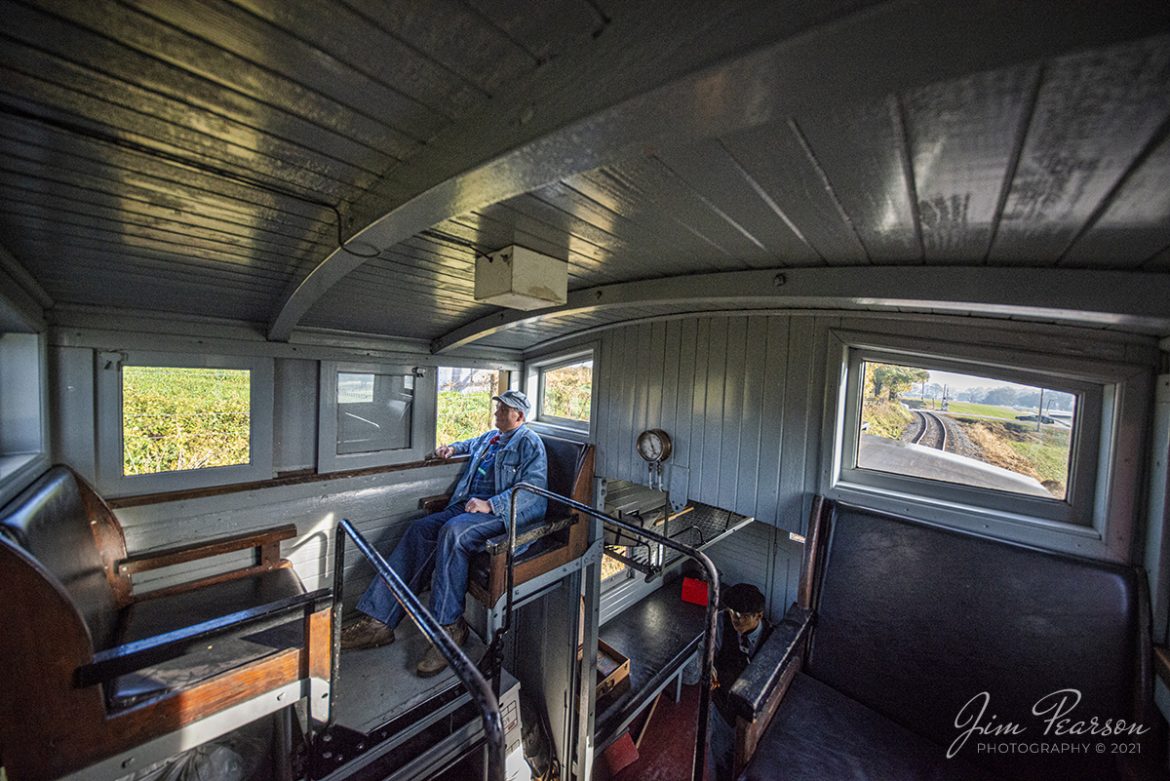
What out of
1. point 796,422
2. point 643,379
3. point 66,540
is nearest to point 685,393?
point 643,379

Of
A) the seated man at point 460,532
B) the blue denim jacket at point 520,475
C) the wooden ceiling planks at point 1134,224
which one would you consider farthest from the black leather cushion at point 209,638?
the wooden ceiling planks at point 1134,224

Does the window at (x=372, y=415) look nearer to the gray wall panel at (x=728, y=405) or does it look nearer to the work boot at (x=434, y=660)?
the work boot at (x=434, y=660)

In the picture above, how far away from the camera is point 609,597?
13.2ft

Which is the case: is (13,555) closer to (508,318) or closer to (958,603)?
(508,318)

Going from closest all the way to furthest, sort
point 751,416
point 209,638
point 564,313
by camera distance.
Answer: point 209,638
point 564,313
point 751,416

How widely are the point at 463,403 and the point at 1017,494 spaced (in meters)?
3.71

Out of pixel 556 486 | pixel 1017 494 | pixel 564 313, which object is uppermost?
pixel 564 313

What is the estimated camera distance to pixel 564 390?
12.6 ft

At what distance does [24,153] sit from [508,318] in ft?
6.32

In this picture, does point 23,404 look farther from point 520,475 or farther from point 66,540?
point 520,475

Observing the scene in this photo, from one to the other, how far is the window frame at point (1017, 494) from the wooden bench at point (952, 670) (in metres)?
0.24

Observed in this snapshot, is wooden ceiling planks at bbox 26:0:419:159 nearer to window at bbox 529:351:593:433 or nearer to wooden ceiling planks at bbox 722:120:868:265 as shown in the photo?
wooden ceiling planks at bbox 722:120:868:265

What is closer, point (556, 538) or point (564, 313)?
point (564, 313)

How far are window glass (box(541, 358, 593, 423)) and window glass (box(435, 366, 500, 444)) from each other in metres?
0.53
